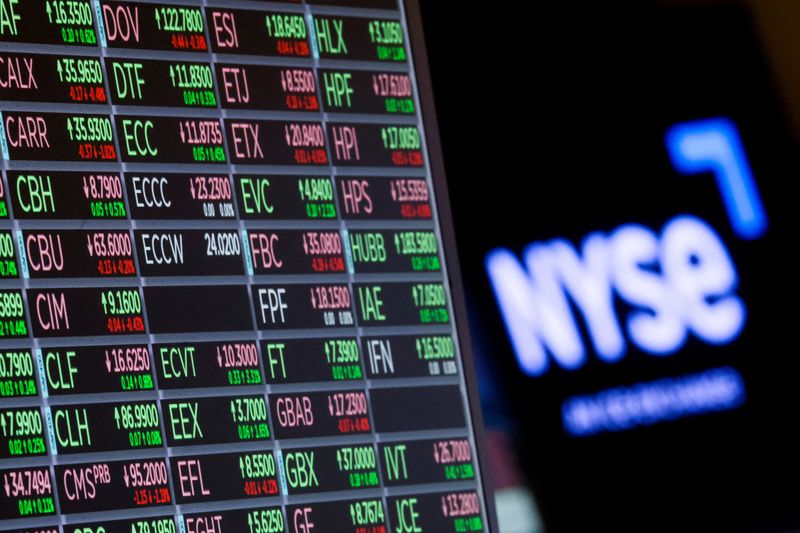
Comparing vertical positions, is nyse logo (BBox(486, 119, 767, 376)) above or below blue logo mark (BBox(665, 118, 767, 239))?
below

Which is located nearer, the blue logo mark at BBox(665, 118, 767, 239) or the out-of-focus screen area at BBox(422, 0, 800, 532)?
the out-of-focus screen area at BBox(422, 0, 800, 532)

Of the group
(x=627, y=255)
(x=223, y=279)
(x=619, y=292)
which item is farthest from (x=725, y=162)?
(x=223, y=279)

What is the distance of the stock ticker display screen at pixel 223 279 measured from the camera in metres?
2.94

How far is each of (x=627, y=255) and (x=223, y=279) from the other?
2.84 meters

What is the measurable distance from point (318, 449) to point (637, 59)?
10.8 feet

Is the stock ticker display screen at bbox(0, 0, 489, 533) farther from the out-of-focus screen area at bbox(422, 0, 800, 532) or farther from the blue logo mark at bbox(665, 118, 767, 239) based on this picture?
the blue logo mark at bbox(665, 118, 767, 239)

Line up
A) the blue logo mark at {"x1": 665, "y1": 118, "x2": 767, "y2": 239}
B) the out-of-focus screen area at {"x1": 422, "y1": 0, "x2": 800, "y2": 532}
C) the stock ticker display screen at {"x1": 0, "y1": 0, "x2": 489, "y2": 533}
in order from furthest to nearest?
the blue logo mark at {"x1": 665, "y1": 118, "x2": 767, "y2": 239}
the out-of-focus screen area at {"x1": 422, "y1": 0, "x2": 800, "y2": 532}
the stock ticker display screen at {"x1": 0, "y1": 0, "x2": 489, "y2": 533}

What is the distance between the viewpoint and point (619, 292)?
5637 millimetres

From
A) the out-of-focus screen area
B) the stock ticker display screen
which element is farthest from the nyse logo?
the stock ticker display screen

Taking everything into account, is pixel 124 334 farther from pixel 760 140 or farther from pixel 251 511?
pixel 760 140

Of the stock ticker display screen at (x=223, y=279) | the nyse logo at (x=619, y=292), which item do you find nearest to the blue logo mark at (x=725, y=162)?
the nyse logo at (x=619, y=292)

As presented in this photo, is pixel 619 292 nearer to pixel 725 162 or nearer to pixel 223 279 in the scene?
pixel 725 162

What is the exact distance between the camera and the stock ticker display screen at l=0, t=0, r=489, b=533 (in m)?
2.94

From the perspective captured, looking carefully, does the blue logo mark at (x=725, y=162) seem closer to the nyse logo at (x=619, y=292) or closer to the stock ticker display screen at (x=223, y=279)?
the nyse logo at (x=619, y=292)
